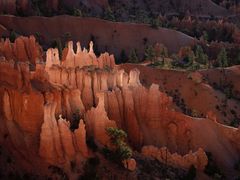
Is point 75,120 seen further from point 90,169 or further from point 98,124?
point 90,169

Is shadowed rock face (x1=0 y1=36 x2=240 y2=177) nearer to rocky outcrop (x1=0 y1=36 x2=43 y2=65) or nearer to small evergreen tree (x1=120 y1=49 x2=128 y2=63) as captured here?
rocky outcrop (x1=0 y1=36 x2=43 y2=65)

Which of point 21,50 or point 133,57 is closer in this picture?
point 21,50

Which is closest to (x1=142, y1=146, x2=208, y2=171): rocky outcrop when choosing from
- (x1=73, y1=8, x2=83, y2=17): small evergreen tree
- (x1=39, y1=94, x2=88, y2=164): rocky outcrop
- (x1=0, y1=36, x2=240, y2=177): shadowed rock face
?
(x1=0, y1=36, x2=240, y2=177): shadowed rock face

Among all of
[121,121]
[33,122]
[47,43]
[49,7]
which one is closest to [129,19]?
[49,7]

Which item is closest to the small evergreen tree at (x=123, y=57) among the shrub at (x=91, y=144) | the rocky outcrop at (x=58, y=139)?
the shrub at (x=91, y=144)

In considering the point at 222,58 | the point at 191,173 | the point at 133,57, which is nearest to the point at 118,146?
the point at 191,173

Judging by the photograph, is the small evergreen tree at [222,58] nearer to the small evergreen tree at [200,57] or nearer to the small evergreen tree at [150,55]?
the small evergreen tree at [200,57]
